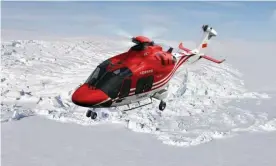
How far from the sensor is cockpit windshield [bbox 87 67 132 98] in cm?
2070

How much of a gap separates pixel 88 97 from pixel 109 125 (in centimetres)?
16532

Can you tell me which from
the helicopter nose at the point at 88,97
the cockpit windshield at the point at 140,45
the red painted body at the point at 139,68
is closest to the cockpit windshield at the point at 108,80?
the red painted body at the point at 139,68

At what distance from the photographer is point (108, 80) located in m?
20.8

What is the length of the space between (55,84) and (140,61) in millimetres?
138499

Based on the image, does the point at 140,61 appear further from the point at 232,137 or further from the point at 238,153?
the point at 238,153

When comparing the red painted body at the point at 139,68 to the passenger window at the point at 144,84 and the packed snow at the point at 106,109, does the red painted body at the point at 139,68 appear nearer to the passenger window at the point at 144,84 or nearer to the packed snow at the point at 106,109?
the passenger window at the point at 144,84

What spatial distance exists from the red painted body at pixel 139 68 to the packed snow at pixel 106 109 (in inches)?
4728

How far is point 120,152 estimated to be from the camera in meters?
185

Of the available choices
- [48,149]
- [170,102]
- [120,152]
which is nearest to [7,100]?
[48,149]

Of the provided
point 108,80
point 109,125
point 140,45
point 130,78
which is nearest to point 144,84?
point 130,78

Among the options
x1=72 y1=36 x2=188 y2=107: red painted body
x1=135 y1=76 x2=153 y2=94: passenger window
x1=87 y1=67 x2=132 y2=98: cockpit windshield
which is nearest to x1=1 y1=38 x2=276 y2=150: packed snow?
x1=72 y1=36 x2=188 y2=107: red painted body

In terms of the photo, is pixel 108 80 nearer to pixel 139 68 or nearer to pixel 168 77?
pixel 139 68

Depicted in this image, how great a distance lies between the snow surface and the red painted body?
128060 millimetres

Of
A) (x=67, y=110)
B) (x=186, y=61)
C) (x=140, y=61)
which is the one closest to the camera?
(x=140, y=61)
